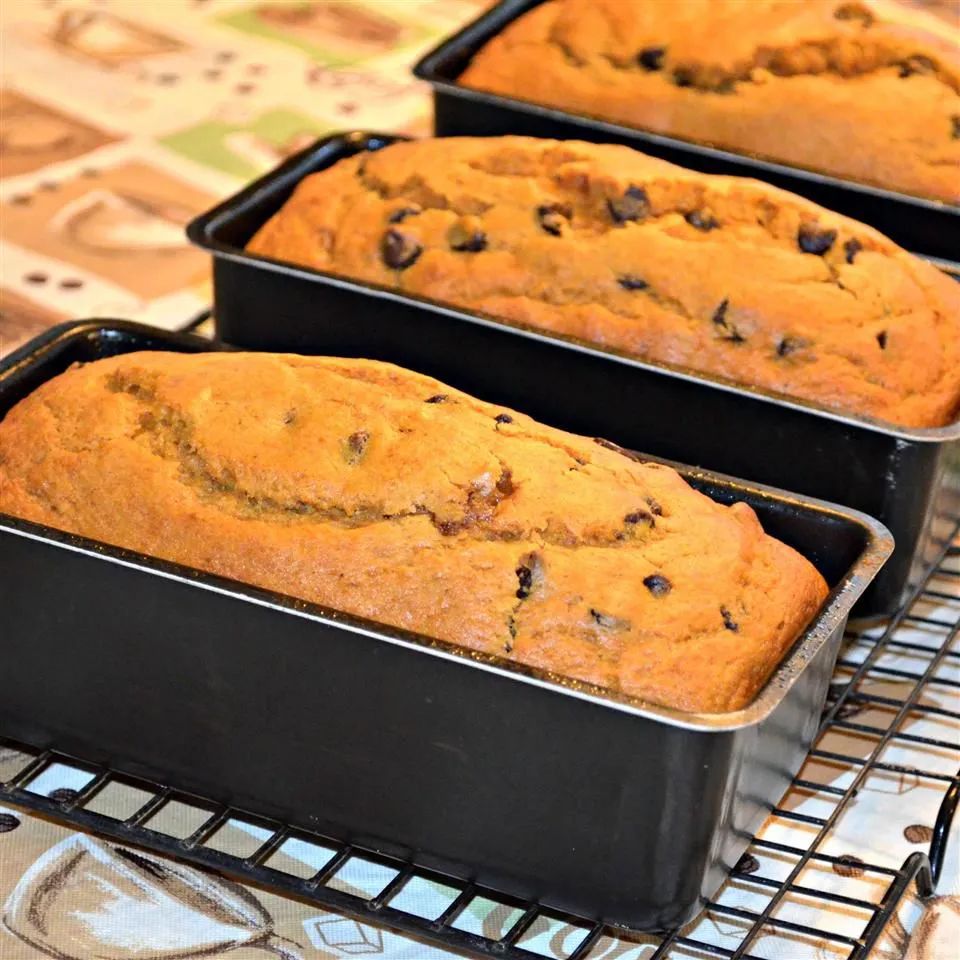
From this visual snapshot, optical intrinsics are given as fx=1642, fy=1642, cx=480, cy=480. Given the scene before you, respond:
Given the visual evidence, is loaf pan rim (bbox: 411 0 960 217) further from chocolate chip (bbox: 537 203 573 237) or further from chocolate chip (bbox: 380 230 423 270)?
chocolate chip (bbox: 380 230 423 270)

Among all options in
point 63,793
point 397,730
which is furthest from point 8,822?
point 397,730

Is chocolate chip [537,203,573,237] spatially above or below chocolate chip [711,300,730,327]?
above

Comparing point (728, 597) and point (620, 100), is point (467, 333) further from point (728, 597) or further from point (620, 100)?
point (620, 100)

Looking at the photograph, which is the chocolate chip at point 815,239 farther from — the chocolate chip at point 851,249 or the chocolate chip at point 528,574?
the chocolate chip at point 528,574

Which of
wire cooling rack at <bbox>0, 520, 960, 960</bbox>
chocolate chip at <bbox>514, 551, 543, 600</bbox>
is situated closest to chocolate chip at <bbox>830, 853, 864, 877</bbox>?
wire cooling rack at <bbox>0, 520, 960, 960</bbox>

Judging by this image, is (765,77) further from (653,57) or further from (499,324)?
(499,324)

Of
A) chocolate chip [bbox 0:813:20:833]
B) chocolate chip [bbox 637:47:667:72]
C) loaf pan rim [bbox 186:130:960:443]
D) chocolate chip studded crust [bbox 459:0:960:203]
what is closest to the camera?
chocolate chip [bbox 0:813:20:833]
